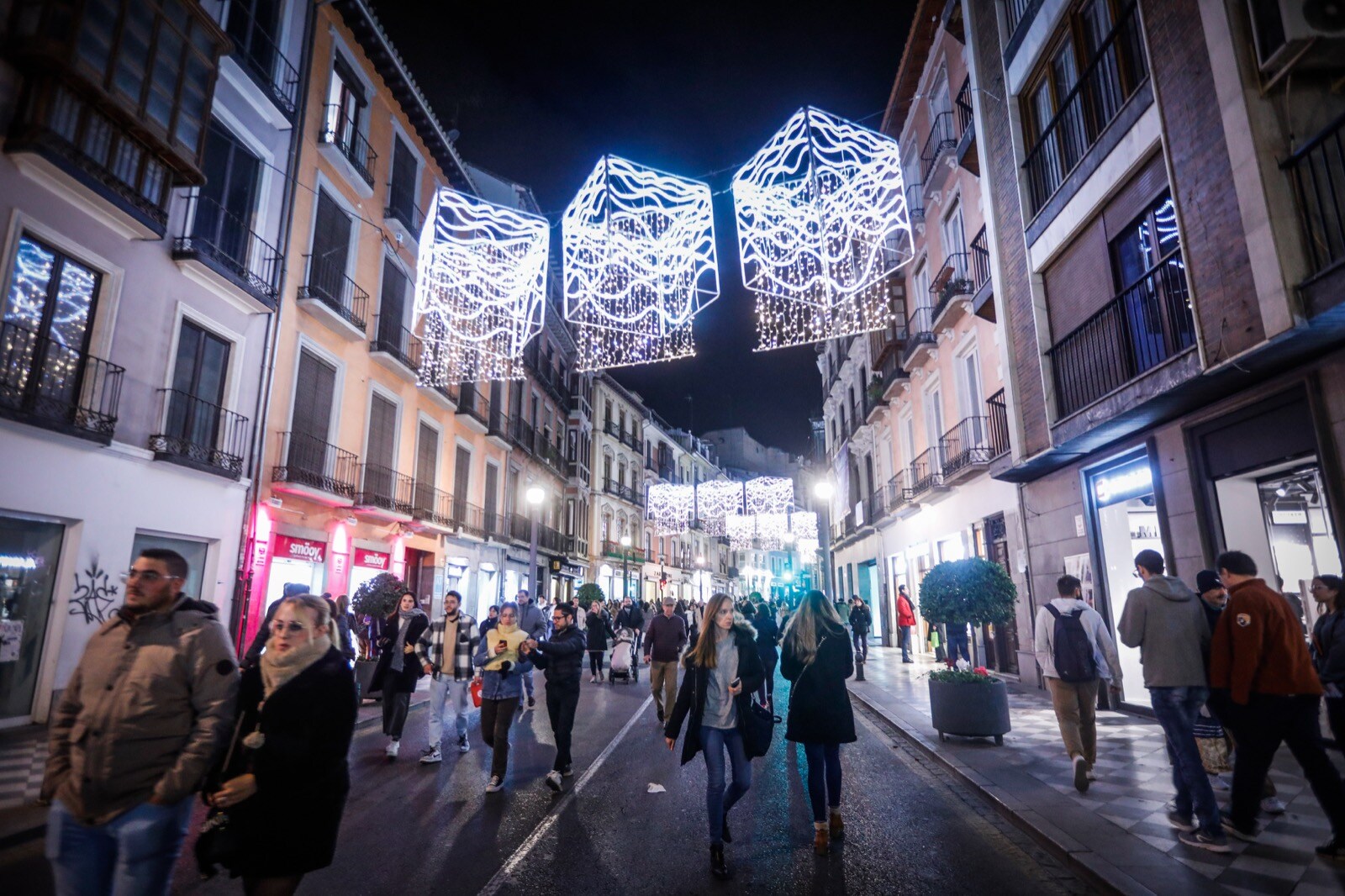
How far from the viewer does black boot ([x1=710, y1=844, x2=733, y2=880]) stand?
4492mm

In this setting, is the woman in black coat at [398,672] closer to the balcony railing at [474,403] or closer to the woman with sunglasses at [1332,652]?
the woman with sunglasses at [1332,652]

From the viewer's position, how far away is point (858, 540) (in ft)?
105

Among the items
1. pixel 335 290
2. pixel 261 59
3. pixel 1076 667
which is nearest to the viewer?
pixel 1076 667

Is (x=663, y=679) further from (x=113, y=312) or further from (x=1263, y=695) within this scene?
(x=113, y=312)

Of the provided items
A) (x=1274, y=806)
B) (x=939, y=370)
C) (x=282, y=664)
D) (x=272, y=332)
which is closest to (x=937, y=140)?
(x=939, y=370)

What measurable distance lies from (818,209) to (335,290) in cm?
1299

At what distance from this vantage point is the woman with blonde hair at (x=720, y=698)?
498cm

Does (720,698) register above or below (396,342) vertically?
below

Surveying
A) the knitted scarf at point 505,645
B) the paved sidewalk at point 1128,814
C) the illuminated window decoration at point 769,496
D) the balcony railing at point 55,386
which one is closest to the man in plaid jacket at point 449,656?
the knitted scarf at point 505,645

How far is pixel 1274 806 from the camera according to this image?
539 cm

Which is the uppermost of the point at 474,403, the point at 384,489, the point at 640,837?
the point at 474,403

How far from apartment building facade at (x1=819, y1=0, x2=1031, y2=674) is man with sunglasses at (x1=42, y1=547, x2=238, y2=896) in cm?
1366

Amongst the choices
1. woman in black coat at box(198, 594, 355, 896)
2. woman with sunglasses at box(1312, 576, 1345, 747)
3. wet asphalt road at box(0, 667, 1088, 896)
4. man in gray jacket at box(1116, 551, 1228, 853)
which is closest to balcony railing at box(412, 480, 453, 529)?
wet asphalt road at box(0, 667, 1088, 896)

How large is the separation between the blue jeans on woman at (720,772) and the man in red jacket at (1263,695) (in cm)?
323
